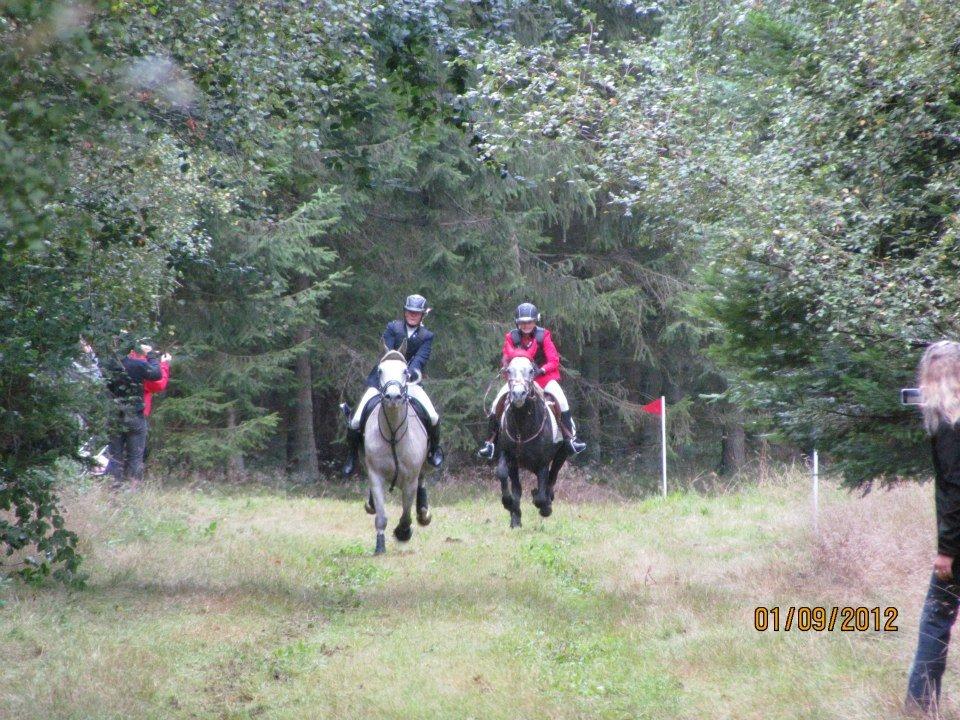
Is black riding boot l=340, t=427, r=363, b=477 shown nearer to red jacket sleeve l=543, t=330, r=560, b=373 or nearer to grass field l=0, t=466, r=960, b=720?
grass field l=0, t=466, r=960, b=720

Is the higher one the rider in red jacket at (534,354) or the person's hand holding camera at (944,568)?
the rider in red jacket at (534,354)

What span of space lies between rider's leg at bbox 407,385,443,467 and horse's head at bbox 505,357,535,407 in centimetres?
131

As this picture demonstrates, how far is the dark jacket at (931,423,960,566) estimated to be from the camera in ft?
18.4

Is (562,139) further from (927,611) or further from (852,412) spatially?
(927,611)

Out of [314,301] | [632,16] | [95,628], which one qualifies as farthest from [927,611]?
[632,16]

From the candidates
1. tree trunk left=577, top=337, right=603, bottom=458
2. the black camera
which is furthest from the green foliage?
tree trunk left=577, top=337, right=603, bottom=458

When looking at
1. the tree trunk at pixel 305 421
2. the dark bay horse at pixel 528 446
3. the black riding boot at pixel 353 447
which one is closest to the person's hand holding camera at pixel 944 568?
the black riding boot at pixel 353 447

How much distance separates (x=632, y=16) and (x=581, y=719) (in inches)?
903

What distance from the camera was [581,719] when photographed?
6.39 m

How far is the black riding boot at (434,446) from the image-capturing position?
1397 cm

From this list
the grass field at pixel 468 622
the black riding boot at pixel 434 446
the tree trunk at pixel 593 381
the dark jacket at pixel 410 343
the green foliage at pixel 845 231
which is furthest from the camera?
the tree trunk at pixel 593 381

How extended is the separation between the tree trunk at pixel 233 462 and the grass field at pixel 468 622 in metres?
7.87

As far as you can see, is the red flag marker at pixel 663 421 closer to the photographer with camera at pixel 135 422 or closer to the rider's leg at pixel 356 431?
the rider's leg at pixel 356 431
